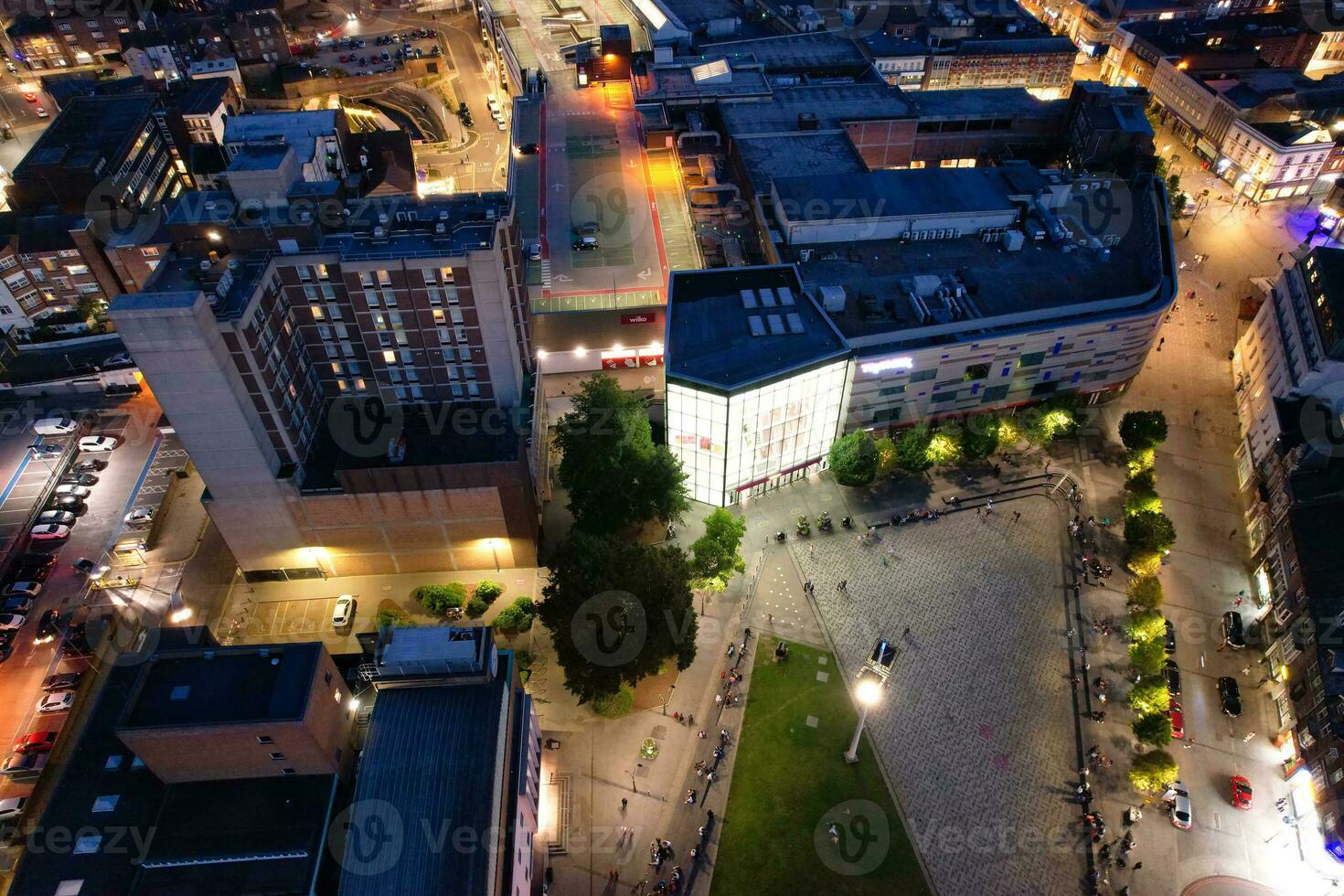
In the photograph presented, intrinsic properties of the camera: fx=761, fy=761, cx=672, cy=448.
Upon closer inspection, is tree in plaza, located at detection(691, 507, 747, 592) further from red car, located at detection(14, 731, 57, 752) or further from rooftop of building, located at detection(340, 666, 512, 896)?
red car, located at detection(14, 731, 57, 752)

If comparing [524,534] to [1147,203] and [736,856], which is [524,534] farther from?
[1147,203]

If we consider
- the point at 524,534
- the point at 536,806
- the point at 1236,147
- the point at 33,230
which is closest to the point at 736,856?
the point at 536,806

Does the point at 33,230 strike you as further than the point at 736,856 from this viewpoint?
Yes

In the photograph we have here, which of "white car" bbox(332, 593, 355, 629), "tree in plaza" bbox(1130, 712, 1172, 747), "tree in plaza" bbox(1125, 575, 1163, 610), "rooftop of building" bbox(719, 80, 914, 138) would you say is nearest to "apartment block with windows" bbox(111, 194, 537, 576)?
"white car" bbox(332, 593, 355, 629)

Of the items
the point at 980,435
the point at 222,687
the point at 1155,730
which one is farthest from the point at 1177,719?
the point at 222,687

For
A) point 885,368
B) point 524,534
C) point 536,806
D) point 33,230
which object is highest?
point 33,230

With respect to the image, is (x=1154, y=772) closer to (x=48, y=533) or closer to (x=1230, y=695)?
(x=1230, y=695)
